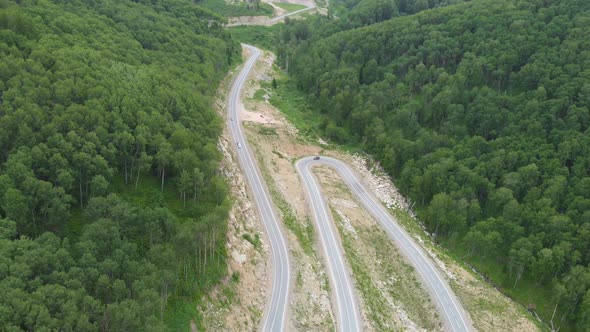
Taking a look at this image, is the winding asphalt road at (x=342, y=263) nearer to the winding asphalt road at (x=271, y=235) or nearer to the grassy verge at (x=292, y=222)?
the grassy verge at (x=292, y=222)

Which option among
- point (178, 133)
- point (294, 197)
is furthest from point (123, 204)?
point (294, 197)

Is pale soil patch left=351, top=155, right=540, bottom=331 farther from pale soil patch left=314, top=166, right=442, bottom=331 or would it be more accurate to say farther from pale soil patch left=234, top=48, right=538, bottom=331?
pale soil patch left=314, top=166, right=442, bottom=331

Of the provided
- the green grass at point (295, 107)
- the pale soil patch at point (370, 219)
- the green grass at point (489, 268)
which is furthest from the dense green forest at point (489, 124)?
the pale soil patch at point (370, 219)

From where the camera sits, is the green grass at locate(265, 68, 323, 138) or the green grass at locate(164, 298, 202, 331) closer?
the green grass at locate(164, 298, 202, 331)

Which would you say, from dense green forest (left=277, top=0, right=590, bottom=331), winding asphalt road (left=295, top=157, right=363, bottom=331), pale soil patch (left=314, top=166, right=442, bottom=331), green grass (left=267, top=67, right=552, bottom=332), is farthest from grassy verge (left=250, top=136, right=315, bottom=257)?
dense green forest (left=277, top=0, right=590, bottom=331)

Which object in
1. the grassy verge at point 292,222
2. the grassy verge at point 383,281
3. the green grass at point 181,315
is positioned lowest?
the grassy verge at point 383,281

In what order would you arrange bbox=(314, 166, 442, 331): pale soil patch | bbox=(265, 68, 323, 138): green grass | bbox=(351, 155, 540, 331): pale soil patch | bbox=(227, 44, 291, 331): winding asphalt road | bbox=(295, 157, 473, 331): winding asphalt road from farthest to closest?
bbox=(265, 68, 323, 138): green grass, bbox=(351, 155, 540, 331): pale soil patch, bbox=(314, 166, 442, 331): pale soil patch, bbox=(295, 157, 473, 331): winding asphalt road, bbox=(227, 44, 291, 331): winding asphalt road

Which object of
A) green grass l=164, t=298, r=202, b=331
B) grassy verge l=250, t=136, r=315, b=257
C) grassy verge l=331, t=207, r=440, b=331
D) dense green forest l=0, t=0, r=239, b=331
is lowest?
grassy verge l=331, t=207, r=440, b=331
